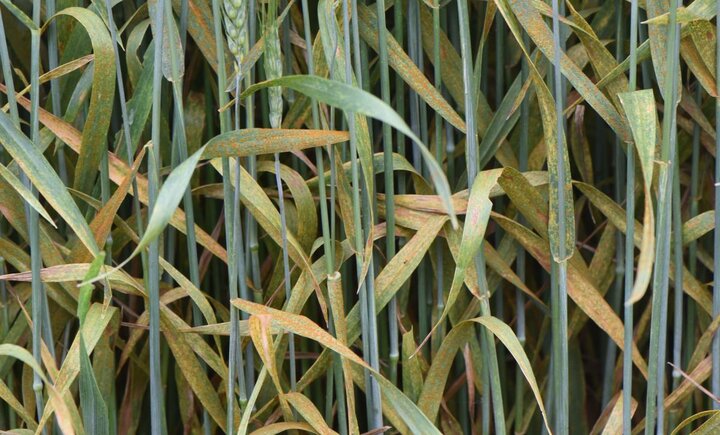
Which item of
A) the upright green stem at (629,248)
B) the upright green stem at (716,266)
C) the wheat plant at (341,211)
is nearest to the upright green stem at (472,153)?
the wheat plant at (341,211)

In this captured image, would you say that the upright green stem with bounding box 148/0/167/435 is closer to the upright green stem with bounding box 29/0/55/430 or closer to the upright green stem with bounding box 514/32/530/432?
the upright green stem with bounding box 29/0/55/430

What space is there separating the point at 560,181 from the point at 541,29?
0.50ft

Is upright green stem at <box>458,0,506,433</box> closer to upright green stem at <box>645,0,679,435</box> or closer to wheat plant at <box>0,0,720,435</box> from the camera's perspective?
wheat plant at <box>0,0,720,435</box>

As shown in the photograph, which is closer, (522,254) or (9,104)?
(9,104)

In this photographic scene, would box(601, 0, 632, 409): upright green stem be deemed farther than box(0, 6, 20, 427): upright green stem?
Yes

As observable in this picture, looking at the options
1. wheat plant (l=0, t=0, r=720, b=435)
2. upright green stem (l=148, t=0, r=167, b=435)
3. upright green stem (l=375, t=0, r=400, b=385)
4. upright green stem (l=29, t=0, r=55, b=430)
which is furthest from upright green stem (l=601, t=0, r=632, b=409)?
upright green stem (l=29, t=0, r=55, b=430)

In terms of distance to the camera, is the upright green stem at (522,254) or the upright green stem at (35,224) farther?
the upright green stem at (522,254)

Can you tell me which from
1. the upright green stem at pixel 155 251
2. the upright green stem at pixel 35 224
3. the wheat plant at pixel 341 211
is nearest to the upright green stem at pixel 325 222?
the wheat plant at pixel 341 211

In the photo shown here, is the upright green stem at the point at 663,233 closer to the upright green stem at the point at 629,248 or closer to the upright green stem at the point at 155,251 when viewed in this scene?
the upright green stem at the point at 629,248

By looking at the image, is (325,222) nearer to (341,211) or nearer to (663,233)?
(341,211)

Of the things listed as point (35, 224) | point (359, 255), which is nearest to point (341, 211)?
point (359, 255)

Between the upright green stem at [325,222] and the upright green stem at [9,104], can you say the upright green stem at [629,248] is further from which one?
the upright green stem at [9,104]

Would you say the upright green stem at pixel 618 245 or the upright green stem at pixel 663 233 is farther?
the upright green stem at pixel 618 245

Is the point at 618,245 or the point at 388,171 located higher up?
the point at 388,171
